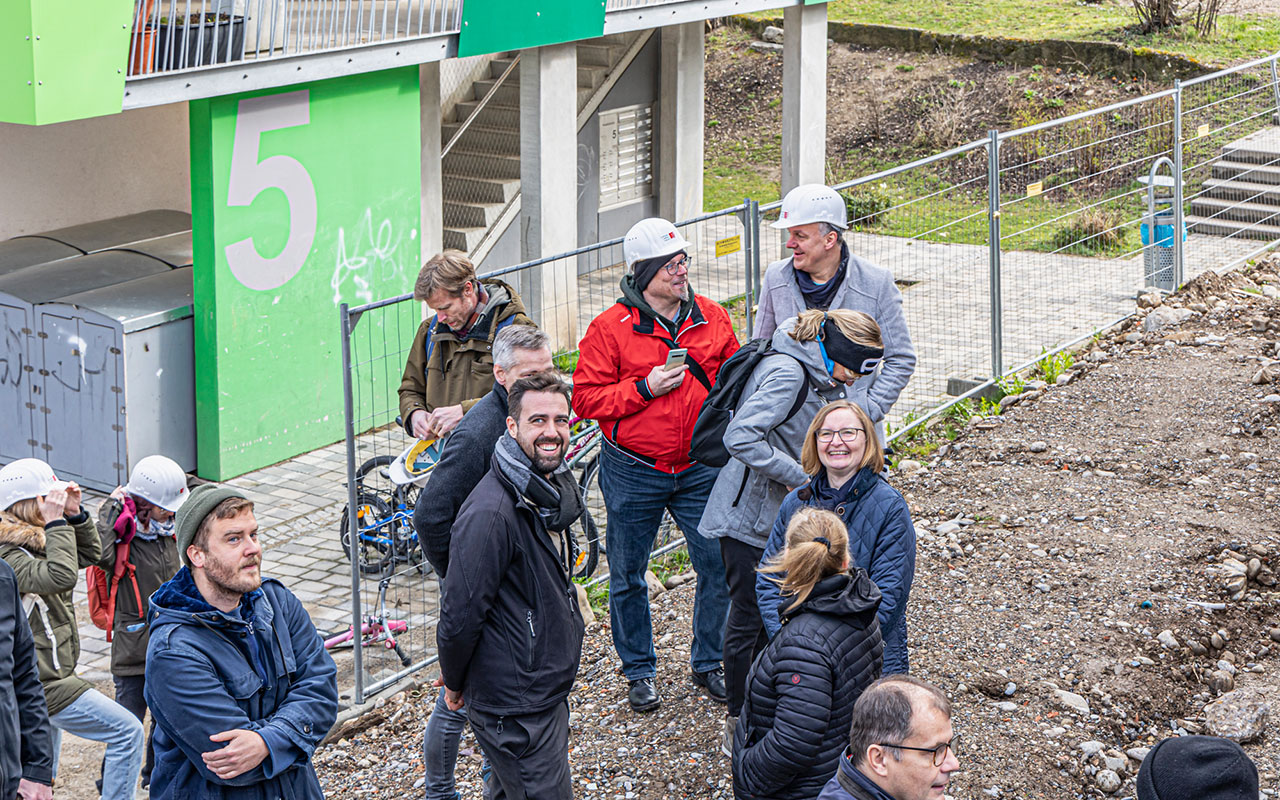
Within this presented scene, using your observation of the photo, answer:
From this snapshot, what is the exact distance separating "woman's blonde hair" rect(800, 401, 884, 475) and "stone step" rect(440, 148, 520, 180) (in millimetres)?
11192

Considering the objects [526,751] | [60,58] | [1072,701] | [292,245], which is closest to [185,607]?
[526,751]

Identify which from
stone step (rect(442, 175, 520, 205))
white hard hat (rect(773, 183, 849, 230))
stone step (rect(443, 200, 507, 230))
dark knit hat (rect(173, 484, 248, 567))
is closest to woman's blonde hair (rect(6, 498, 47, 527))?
dark knit hat (rect(173, 484, 248, 567))

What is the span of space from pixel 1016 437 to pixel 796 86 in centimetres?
861

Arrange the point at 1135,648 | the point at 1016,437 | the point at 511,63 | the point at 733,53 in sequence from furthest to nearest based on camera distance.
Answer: the point at 733,53, the point at 511,63, the point at 1016,437, the point at 1135,648

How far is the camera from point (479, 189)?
15.5 m

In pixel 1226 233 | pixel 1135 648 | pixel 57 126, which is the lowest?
pixel 1135 648

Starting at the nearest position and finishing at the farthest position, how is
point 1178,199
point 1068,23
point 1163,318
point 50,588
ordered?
point 50,588
point 1163,318
point 1178,199
point 1068,23

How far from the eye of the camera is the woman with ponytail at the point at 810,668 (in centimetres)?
403

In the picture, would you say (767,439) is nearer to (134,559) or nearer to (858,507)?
(858,507)

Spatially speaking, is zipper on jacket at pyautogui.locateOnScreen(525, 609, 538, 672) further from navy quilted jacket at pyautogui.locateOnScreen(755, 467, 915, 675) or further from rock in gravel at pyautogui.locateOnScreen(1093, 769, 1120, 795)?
rock in gravel at pyautogui.locateOnScreen(1093, 769, 1120, 795)

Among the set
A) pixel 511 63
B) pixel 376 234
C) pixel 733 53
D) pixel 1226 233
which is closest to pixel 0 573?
pixel 376 234

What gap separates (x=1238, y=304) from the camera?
1249 cm

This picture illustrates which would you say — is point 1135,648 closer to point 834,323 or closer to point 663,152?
point 834,323

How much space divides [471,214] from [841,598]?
11591 millimetres
